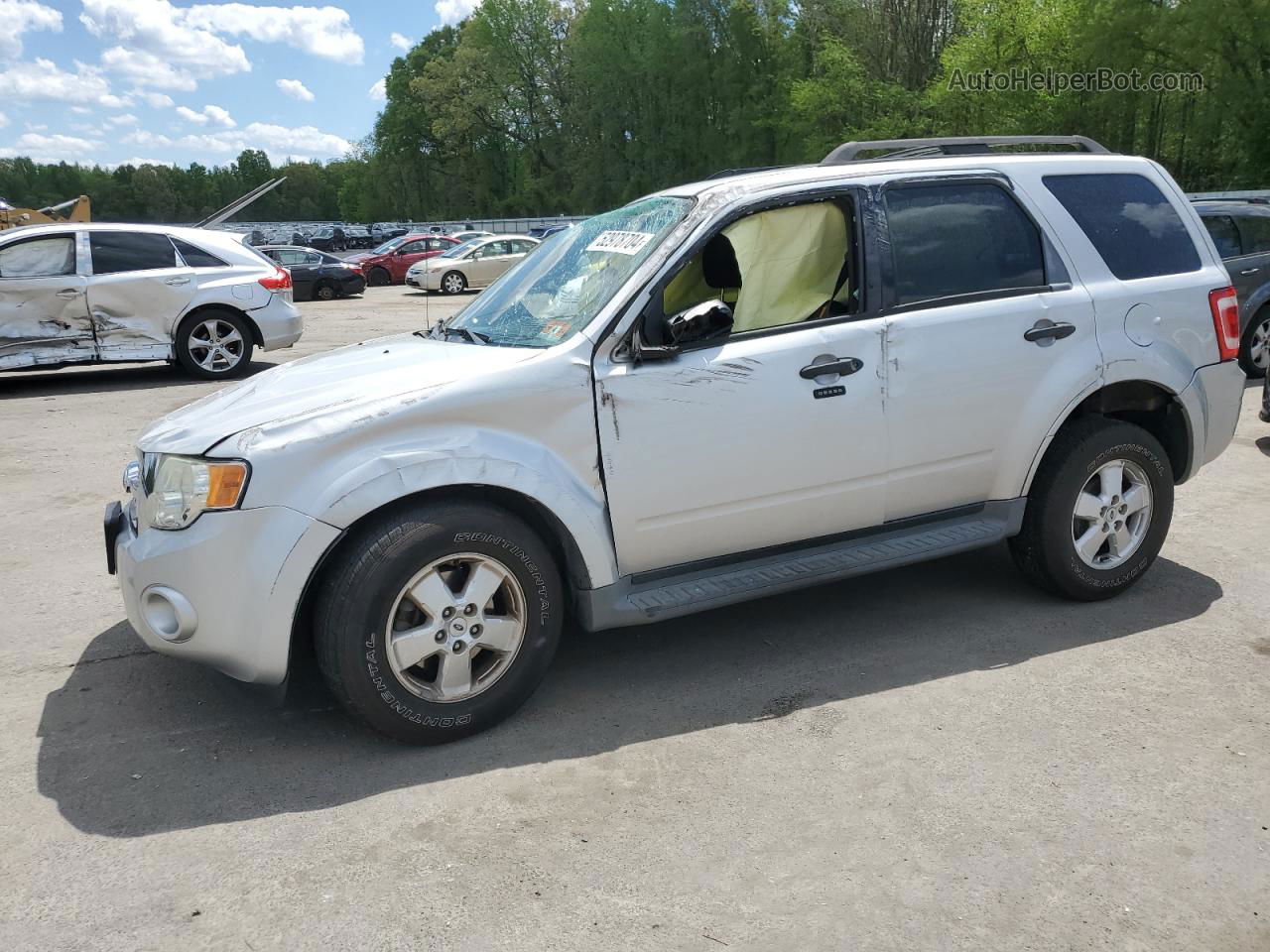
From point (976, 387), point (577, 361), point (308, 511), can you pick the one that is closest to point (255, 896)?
point (308, 511)

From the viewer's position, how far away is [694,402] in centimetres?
376

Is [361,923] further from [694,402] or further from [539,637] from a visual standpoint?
[694,402]

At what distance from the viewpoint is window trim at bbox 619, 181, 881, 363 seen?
3748 mm

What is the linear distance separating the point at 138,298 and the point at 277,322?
4.70 ft

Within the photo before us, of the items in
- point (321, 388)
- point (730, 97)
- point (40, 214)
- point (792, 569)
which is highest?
point (730, 97)

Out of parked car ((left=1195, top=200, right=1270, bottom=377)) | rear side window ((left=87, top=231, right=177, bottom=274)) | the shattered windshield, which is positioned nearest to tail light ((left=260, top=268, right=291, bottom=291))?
rear side window ((left=87, top=231, right=177, bottom=274))

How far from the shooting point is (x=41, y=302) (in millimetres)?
10922

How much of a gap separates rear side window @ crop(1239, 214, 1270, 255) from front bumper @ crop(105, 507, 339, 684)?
33.5 feet

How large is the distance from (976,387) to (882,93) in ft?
147

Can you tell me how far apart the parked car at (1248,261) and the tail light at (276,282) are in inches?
375

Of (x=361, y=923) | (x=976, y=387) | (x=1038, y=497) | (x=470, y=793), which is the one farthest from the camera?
(x=1038, y=497)

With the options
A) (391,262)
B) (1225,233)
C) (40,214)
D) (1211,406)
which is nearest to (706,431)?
(1211,406)

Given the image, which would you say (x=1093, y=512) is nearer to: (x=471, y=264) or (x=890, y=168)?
(x=890, y=168)

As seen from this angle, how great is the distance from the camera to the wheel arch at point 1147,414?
14.9ft
